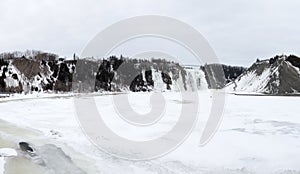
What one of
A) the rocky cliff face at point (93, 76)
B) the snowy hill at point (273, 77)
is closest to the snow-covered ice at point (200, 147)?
the snowy hill at point (273, 77)

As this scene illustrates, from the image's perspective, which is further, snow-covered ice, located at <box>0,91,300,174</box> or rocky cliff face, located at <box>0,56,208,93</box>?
rocky cliff face, located at <box>0,56,208,93</box>

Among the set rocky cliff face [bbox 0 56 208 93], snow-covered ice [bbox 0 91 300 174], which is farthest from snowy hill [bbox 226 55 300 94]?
snow-covered ice [bbox 0 91 300 174]

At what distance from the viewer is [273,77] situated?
59344mm

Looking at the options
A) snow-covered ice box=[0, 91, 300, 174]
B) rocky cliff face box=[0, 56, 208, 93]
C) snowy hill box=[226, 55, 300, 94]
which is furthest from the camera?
rocky cliff face box=[0, 56, 208, 93]

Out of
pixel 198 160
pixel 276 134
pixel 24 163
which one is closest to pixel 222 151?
pixel 198 160

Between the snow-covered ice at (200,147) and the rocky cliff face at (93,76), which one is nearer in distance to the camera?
the snow-covered ice at (200,147)

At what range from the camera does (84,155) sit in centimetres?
1158

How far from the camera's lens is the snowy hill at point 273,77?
54.9 metres

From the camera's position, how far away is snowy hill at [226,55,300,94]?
2161 inches

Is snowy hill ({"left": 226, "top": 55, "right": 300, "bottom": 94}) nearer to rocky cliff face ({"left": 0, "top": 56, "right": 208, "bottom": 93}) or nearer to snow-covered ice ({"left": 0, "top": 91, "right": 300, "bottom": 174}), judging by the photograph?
rocky cliff face ({"left": 0, "top": 56, "right": 208, "bottom": 93})

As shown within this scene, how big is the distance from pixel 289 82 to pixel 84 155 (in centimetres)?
5030

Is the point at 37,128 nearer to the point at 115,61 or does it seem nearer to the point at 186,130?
the point at 186,130

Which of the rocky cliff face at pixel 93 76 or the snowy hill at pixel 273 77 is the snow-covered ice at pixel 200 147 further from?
the rocky cliff face at pixel 93 76

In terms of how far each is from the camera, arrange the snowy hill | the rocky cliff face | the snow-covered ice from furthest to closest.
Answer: the rocky cliff face < the snowy hill < the snow-covered ice
